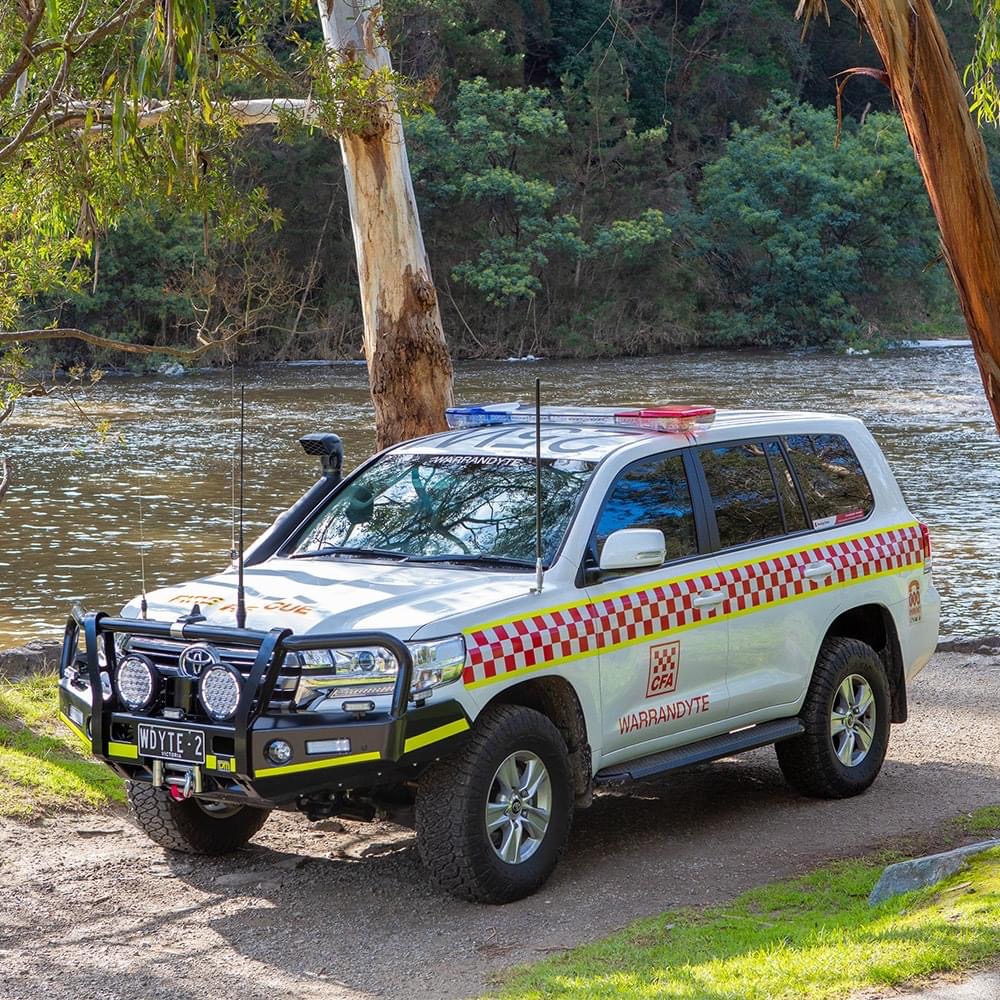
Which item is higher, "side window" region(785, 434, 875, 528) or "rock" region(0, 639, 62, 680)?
"side window" region(785, 434, 875, 528)

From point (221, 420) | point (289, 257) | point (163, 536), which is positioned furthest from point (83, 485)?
point (289, 257)

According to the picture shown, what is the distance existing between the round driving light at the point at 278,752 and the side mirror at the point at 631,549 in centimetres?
155

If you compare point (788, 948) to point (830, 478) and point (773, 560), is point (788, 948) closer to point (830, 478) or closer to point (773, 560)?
point (773, 560)

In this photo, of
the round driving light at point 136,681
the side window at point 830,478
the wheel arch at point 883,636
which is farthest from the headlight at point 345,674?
the wheel arch at point 883,636

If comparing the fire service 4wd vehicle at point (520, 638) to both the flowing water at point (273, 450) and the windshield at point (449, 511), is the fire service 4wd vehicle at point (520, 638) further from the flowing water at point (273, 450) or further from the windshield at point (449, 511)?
the flowing water at point (273, 450)

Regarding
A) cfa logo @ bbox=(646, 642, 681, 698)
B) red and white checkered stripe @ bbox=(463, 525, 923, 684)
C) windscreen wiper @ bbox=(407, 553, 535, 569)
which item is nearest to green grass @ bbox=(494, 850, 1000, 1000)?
cfa logo @ bbox=(646, 642, 681, 698)

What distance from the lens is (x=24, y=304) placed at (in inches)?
1355

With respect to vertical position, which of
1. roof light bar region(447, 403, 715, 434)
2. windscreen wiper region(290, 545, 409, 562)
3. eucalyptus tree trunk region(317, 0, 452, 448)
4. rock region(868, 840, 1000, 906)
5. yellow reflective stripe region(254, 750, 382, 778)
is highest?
eucalyptus tree trunk region(317, 0, 452, 448)

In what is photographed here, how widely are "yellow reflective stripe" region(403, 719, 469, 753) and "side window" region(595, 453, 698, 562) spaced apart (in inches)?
50.8

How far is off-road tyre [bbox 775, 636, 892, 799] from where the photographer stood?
Answer: 26.6 ft

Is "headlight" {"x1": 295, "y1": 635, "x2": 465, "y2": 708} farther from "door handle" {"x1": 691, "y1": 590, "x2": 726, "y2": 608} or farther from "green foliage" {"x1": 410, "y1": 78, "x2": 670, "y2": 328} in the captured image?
"green foliage" {"x1": 410, "y1": 78, "x2": 670, "y2": 328}

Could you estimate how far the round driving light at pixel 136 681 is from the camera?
6355 millimetres

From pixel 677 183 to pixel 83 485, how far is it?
3503 cm

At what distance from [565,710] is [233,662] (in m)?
1.46
